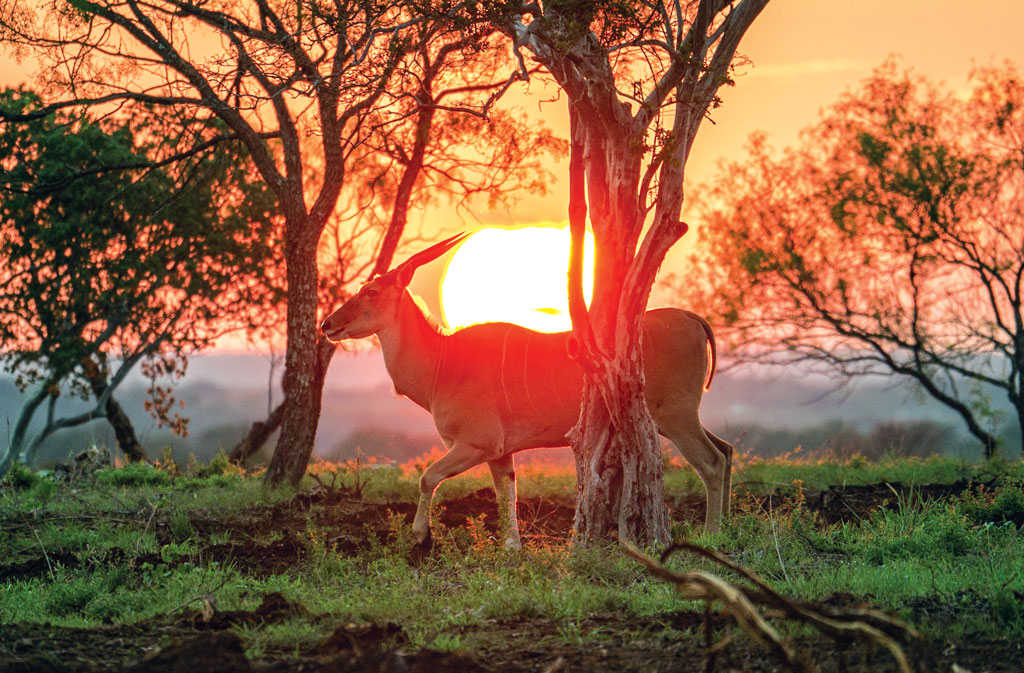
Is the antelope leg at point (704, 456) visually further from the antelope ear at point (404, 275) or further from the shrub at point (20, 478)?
the shrub at point (20, 478)

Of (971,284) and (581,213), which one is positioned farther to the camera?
(971,284)

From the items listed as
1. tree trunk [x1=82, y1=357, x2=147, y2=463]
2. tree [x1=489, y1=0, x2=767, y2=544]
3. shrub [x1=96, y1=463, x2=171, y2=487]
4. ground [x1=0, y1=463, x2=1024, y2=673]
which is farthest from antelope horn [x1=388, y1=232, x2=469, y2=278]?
tree trunk [x1=82, y1=357, x2=147, y2=463]

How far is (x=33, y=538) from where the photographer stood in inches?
384

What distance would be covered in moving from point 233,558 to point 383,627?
11.6ft

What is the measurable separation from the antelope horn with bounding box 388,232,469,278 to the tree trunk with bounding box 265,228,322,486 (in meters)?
3.34

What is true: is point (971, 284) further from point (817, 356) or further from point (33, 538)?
point (33, 538)

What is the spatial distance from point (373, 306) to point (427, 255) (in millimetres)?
746

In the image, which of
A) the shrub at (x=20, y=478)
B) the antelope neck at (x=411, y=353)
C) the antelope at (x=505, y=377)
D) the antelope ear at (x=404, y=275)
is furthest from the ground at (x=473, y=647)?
the shrub at (x=20, y=478)

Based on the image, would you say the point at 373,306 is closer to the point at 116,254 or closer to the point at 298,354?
the point at 298,354

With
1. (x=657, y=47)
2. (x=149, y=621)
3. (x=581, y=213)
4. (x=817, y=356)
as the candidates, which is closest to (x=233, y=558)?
(x=149, y=621)

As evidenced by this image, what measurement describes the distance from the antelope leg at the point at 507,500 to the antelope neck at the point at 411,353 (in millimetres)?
919

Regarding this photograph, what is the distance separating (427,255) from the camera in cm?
916

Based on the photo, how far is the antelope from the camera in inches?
353

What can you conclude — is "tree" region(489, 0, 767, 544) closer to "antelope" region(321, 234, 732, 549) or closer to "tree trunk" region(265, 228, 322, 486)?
"antelope" region(321, 234, 732, 549)
